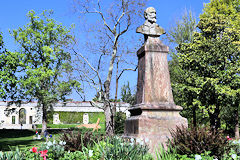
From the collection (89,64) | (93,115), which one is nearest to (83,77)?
(89,64)

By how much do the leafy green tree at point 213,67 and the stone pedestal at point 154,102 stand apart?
11.8 metres

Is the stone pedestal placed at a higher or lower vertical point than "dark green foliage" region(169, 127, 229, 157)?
higher

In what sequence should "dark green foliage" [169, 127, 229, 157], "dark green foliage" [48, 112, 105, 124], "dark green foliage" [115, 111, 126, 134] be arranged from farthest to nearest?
"dark green foliage" [48, 112, 105, 124]
"dark green foliage" [115, 111, 126, 134]
"dark green foliage" [169, 127, 229, 157]

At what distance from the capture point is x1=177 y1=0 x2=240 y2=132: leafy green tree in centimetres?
1864

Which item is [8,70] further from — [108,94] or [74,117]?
[74,117]

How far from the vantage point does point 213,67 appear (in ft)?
62.4

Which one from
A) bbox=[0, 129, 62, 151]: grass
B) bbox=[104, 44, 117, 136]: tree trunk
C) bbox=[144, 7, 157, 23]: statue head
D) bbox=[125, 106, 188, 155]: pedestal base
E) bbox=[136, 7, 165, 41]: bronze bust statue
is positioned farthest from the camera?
bbox=[104, 44, 117, 136]: tree trunk

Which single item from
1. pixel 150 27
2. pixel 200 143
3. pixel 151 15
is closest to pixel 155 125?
pixel 200 143

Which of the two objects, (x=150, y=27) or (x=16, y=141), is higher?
(x=150, y=27)

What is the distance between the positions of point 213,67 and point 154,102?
44.0 ft

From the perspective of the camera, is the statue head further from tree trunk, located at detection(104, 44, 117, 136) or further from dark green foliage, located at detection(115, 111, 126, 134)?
dark green foliage, located at detection(115, 111, 126, 134)

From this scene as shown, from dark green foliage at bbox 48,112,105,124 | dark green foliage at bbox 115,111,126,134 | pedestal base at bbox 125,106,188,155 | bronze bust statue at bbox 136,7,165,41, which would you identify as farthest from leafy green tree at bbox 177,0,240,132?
dark green foliage at bbox 48,112,105,124

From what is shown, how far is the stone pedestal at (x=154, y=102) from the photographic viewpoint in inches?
257

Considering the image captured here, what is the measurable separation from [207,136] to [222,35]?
17.3 metres
